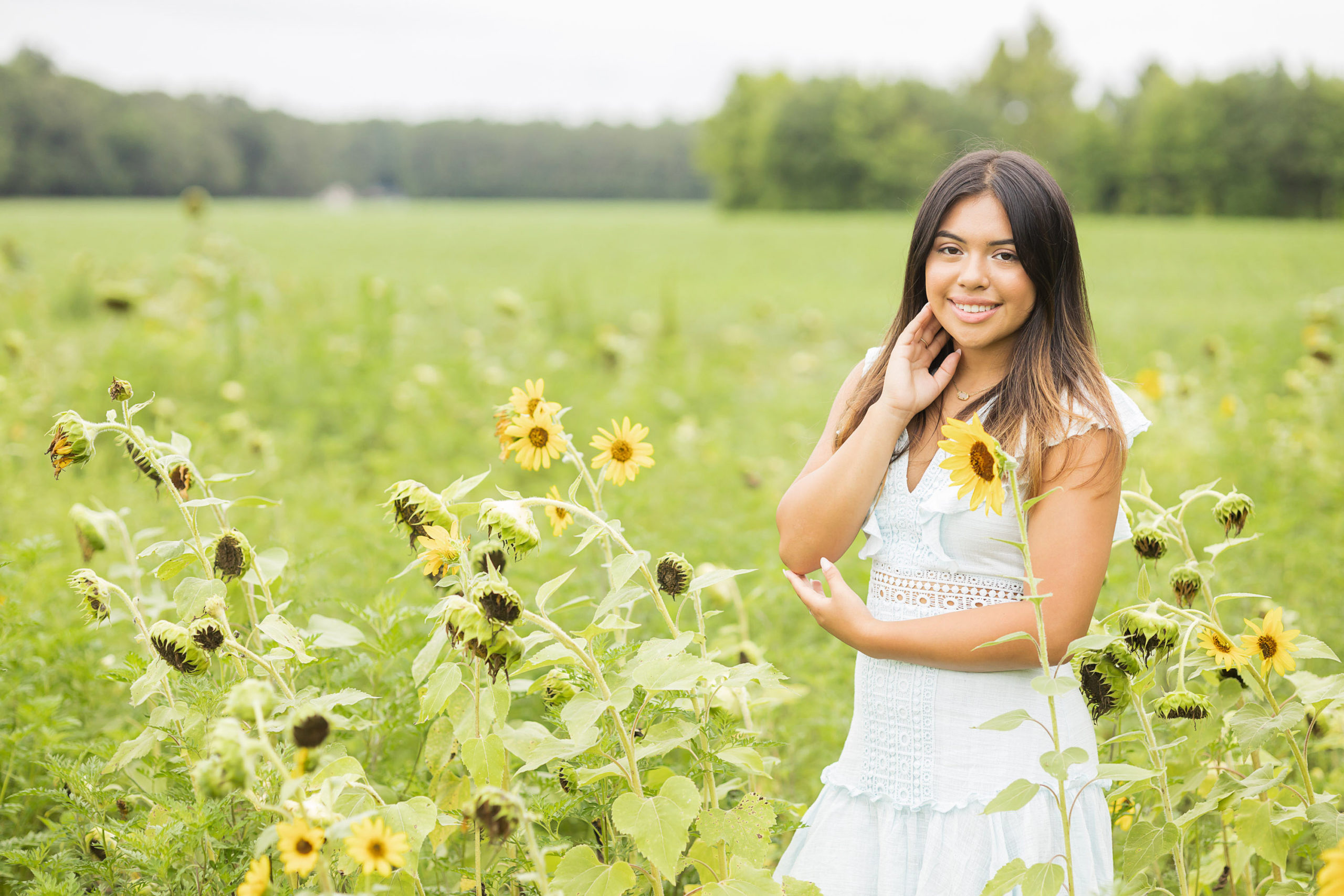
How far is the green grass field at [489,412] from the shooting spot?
244 centimetres

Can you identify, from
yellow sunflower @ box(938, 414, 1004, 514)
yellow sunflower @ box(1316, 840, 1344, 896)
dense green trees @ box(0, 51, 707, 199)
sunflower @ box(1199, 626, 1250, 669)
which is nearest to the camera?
yellow sunflower @ box(1316, 840, 1344, 896)

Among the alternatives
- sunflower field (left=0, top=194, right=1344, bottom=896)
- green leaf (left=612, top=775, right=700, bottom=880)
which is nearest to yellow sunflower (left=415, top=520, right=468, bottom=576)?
sunflower field (left=0, top=194, right=1344, bottom=896)

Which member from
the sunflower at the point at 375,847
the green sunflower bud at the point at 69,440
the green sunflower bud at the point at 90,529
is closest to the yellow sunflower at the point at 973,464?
the sunflower at the point at 375,847

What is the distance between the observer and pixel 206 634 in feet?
3.74

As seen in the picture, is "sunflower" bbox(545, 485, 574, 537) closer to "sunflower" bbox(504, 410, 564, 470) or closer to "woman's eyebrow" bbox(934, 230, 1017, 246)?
"sunflower" bbox(504, 410, 564, 470)

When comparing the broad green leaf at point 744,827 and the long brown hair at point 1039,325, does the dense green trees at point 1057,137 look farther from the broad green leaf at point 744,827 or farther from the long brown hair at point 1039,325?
the broad green leaf at point 744,827

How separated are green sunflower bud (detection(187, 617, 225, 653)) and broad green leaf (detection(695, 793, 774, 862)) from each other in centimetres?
62

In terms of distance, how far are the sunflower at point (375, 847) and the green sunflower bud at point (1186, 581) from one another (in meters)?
1.09

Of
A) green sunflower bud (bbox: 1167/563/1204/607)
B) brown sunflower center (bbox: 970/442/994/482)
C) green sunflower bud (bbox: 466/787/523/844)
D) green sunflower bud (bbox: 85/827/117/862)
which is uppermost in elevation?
brown sunflower center (bbox: 970/442/994/482)

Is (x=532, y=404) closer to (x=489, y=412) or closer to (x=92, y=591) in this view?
(x=92, y=591)

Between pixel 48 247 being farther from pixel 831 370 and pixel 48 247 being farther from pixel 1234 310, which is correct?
pixel 1234 310

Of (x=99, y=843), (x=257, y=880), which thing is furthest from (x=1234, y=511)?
(x=99, y=843)

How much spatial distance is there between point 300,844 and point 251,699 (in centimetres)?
16

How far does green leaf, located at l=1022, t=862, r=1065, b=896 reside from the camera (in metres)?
1.08
